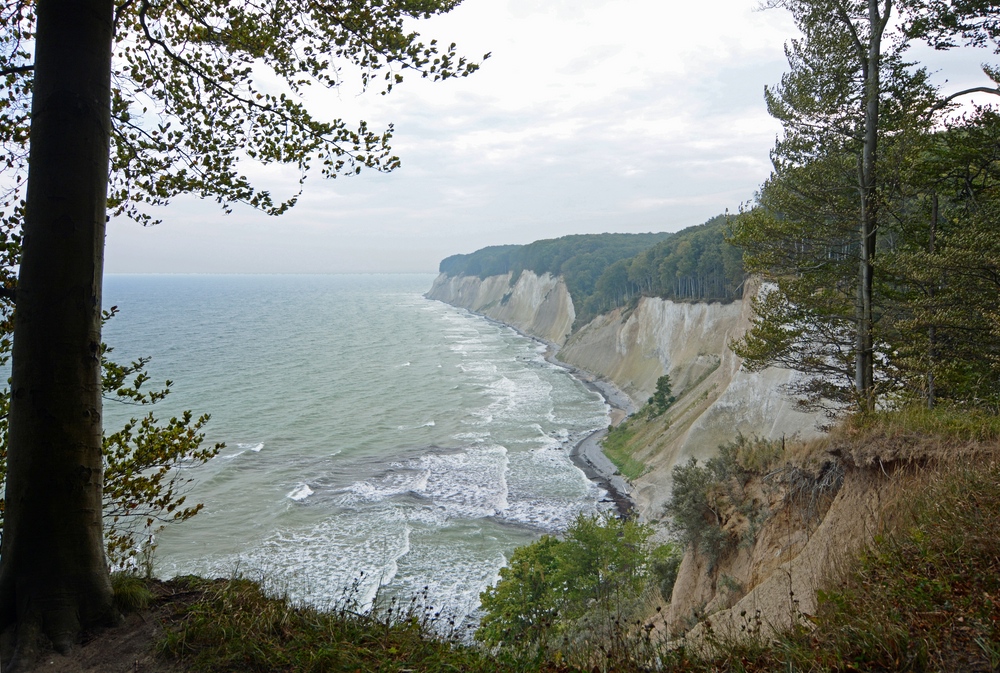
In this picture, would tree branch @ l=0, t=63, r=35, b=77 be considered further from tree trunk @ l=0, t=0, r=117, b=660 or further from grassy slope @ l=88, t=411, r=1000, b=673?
grassy slope @ l=88, t=411, r=1000, b=673

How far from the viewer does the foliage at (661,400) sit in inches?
1773

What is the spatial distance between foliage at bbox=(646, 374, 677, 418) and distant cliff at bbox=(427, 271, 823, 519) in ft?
3.30

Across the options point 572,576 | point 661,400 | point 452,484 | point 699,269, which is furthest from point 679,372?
point 572,576

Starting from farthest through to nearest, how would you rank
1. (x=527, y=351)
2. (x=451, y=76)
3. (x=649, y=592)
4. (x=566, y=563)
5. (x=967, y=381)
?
(x=527, y=351), (x=566, y=563), (x=649, y=592), (x=967, y=381), (x=451, y=76)

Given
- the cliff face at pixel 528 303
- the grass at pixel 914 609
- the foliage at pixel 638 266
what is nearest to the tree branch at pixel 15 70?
the grass at pixel 914 609

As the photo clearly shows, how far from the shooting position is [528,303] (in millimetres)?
129125

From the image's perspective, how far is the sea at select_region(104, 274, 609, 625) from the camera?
24.2 metres

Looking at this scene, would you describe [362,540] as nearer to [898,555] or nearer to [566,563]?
[566,563]

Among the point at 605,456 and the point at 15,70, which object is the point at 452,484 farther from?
the point at 15,70

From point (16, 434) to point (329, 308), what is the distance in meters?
182

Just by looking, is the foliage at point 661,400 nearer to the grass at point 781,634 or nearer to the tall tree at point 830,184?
the tall tree at point 830,184

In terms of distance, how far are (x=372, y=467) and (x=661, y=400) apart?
23.3 meters

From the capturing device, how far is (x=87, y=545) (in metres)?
4.15

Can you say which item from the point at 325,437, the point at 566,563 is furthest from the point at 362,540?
the point at 325,437
